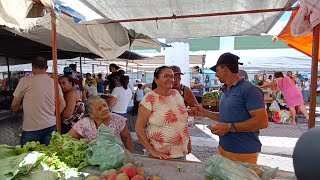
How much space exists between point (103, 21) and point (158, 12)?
0.71m

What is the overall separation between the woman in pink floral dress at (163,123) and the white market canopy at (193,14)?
975 millimetres

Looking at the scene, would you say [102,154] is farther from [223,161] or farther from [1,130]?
[1,130]

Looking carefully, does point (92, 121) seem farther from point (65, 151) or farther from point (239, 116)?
point (239, 116)

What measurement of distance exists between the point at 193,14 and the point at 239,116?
157 centimetres

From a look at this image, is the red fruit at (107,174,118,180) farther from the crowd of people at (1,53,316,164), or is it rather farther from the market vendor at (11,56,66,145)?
the market vendor at (11,56,66,145)

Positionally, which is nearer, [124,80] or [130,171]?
[130,171]

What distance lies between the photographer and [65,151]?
219 cm

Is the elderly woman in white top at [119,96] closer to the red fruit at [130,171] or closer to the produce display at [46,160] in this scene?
the produce display at [46,160]

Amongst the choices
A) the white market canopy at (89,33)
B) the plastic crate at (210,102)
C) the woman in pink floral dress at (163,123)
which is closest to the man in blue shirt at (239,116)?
the woman in pink floral dress at (163,123)

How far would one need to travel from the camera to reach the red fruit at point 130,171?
5.86 ft

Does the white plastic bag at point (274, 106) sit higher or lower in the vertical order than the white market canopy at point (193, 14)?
lower

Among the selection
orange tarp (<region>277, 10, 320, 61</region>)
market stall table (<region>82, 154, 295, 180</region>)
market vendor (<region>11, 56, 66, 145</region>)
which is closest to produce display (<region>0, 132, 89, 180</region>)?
market stall table (<region>82, 154, 295, 180</region>)

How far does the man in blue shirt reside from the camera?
2352 mm

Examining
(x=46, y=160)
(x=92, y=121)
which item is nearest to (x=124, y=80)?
(x=92, y=121)
